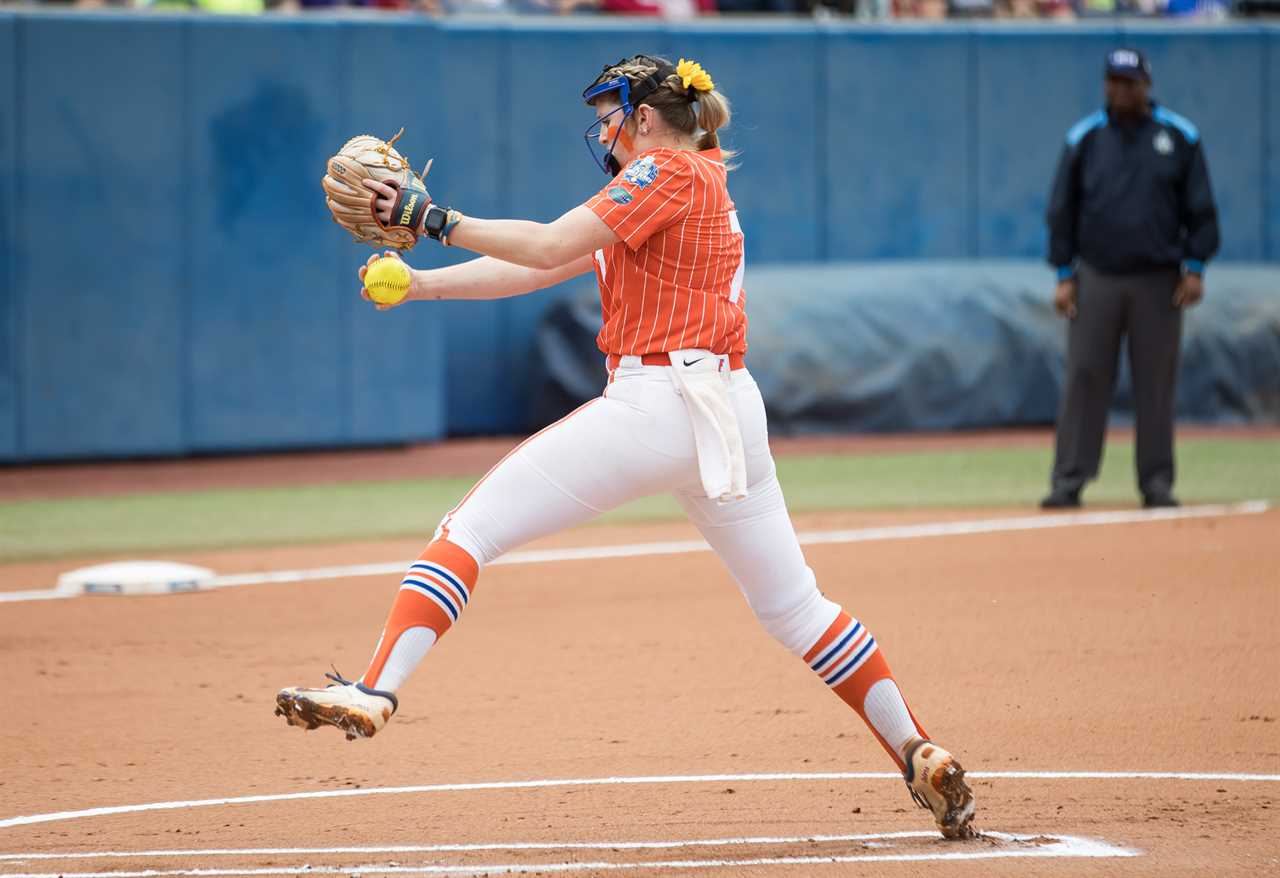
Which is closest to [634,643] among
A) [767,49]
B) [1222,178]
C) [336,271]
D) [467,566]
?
[467,566]

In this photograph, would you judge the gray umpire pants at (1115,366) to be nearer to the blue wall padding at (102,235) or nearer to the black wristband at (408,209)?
the blue wall padding at (102,235)

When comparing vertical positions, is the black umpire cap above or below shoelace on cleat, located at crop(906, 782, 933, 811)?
above

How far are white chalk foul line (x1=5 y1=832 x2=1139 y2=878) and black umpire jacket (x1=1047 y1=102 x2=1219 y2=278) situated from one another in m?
7.09

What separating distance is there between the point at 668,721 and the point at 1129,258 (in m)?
5.91

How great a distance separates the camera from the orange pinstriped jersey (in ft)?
15.9

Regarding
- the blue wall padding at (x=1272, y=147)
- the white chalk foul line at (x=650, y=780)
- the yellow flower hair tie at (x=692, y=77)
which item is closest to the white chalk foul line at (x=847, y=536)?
the white chalk foul line at (x=650, y=780)

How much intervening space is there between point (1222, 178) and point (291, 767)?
15628 millimetres

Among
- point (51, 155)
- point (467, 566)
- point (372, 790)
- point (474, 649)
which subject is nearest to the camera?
point (467, 566)

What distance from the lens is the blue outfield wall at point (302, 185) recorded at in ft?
47.1

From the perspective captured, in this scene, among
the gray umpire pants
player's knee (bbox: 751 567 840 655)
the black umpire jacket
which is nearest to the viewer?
player's knee (bbox: 751 567 840 655)

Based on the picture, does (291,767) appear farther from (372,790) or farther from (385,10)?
(385,10)

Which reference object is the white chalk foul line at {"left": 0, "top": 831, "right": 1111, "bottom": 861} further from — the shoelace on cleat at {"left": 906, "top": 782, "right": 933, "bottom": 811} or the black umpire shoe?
the black umpire shoe

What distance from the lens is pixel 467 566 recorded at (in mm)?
4844

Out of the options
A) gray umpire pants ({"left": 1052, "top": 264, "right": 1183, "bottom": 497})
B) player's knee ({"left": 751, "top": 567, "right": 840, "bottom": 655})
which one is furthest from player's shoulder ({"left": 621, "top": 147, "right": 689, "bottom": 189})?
gray umpire pants ({"left": 1052, "top": 264, "right": 1183, "bottom": 497})
